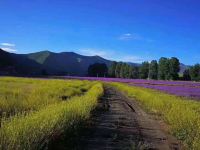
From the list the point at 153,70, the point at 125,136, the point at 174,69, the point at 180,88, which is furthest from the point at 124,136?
the point at 153,70

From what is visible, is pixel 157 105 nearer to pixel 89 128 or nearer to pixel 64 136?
pixel 89 128

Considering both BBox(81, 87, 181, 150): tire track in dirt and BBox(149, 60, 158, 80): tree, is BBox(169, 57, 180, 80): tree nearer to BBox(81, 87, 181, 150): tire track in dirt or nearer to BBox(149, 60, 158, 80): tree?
BBox(149, 60, 158, 80): tree

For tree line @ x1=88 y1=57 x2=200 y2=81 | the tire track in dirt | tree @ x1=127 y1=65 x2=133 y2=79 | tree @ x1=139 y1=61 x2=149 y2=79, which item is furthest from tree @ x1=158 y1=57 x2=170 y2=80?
the tire track in dirt

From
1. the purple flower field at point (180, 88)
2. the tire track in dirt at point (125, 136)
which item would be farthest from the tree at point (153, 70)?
the tire track in dirt at point (125, 136)

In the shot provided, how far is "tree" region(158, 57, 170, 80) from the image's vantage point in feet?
416

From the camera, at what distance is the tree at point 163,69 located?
12668 centimetres

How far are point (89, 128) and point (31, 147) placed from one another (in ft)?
23.4

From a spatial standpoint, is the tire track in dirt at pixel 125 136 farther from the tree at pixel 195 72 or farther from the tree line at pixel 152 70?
the tree at pixel 195 72

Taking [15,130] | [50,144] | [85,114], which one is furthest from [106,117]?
[15,130]

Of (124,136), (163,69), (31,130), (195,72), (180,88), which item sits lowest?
(124,136)

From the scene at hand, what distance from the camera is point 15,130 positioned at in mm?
9234

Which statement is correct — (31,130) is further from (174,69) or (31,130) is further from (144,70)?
(144,70)

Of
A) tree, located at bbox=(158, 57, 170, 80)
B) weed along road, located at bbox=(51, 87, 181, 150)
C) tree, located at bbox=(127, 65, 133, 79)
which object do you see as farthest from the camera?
tree, located at bbox=(127, 65, 133, 79)

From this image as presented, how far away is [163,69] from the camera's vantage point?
128m
